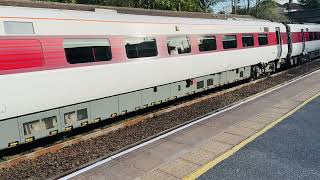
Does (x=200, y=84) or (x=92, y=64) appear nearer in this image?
(x=92, y=64)

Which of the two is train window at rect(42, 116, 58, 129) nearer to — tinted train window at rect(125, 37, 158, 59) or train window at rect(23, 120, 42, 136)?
train window at rect(23, 120, 42, 136)

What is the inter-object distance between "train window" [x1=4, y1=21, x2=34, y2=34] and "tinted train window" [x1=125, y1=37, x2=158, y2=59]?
11.4 ft

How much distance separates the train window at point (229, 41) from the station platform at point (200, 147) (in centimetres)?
414

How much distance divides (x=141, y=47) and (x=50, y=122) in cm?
421

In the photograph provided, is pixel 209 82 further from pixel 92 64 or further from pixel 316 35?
pixel 316 35

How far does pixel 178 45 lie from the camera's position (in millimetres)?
13227

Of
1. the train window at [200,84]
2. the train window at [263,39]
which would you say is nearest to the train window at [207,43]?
the train window at [200,84]

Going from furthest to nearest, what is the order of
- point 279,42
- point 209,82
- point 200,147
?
point 279,42 → point 209,82 → point 200,147

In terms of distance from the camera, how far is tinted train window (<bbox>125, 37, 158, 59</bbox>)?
11.1 metres

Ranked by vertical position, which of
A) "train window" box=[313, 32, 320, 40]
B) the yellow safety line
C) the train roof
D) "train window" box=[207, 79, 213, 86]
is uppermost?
the train roof

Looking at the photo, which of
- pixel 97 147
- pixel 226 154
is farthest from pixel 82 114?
pixel 226 154

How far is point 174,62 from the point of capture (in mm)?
12945

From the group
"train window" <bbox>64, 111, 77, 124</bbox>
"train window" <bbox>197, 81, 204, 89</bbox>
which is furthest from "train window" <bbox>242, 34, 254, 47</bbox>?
"train window" <bbox>64, 111, 77, 124</bbox>

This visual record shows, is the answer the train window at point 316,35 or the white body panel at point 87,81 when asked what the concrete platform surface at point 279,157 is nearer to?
the white body panel at point 87,81
